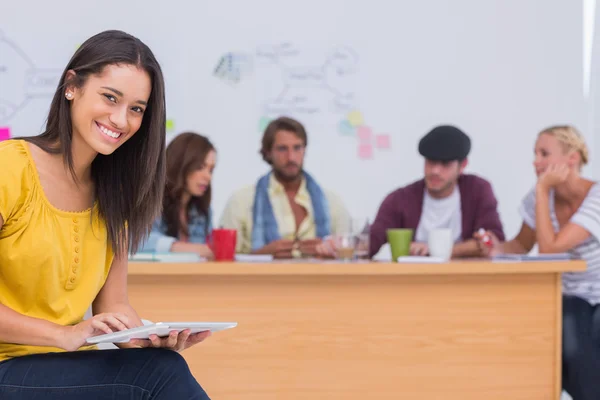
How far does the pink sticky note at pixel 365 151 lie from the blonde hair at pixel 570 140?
1275mm

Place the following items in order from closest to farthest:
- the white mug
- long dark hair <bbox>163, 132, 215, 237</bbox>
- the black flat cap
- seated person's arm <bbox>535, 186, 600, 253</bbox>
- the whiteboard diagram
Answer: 1. the white mug
2. seated person's arm <bbox>535, 186, 600, 253</bbox>
3. long dark hair <bbox>163, 132, 215, 237</bbox>
4. the black flat cap
5. the whiteboard diagram

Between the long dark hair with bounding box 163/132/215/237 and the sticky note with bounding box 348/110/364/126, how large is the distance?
3.78 feet

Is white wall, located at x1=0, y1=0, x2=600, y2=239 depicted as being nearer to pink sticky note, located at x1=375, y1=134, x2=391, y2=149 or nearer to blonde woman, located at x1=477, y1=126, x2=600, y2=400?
pink sticky note, located at x1=375, y1=134, x2=391, y2=149

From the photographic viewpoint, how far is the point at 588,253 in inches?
121

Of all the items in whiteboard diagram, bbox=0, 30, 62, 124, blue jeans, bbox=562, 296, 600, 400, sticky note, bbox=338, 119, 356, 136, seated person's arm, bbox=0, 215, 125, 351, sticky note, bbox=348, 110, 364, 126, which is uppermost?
whiteboard diagram, bbox=0, 30, 62, 124

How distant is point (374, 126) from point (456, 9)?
83 centimetres

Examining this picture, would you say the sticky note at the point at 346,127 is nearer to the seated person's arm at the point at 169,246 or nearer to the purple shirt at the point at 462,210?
the purple shirt at the point at 462,210

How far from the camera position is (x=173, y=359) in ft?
4.12

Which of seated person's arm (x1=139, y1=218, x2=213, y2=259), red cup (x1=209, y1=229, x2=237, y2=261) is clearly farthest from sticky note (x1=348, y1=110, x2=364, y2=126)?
red cup (x1=209, y1=229, x2=237, y2=261)

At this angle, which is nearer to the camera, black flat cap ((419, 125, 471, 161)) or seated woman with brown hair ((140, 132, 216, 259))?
seated woman with brown hair ((140, 132, 216, 259))

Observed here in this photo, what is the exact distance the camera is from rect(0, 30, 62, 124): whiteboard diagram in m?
4.45

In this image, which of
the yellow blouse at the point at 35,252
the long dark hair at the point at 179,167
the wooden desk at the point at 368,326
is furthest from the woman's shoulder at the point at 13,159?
the long dark hair at the point at 179,167

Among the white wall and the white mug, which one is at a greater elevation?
the white wall

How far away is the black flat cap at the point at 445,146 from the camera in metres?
3.77
